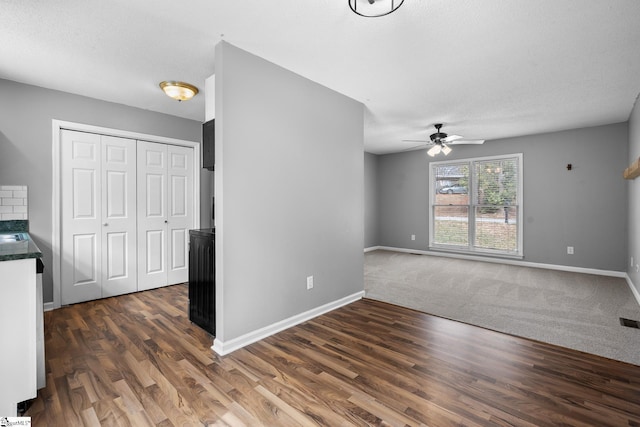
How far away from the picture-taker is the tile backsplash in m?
3.10

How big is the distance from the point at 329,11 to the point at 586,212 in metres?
5.58

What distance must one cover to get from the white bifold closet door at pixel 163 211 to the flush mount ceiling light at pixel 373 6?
3.42m

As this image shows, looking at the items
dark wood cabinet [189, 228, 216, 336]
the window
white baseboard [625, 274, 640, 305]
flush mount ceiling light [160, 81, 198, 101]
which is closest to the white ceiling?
flush mount ceiling light [160, 81, 198, 101]

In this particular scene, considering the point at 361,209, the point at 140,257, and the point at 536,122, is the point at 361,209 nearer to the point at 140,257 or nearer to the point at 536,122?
the point at 140,257

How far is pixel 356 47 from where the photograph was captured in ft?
8.26

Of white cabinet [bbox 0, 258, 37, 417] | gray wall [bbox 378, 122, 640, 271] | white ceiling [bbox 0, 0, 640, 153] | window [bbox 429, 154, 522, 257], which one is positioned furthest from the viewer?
window [bbox 429, 154, 522, 257]

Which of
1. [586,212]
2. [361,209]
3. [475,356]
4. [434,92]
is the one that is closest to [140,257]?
[361,209]

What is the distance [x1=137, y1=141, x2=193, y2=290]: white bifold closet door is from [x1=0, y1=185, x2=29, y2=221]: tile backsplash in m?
1.11

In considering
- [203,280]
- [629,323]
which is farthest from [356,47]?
[629,323]

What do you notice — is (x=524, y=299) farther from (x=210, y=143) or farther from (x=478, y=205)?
(x=210, y=143)

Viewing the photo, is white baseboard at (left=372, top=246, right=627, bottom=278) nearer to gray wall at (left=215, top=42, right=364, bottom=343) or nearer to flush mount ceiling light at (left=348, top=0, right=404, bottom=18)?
gray wall at (left=215, top=42, right=364, bottom=343)

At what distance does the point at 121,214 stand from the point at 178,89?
184cm

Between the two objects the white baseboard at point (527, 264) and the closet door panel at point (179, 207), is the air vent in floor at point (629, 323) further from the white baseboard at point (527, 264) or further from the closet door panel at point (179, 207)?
the closet door panel at point (179, 207)

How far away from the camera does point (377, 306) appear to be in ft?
11.6
